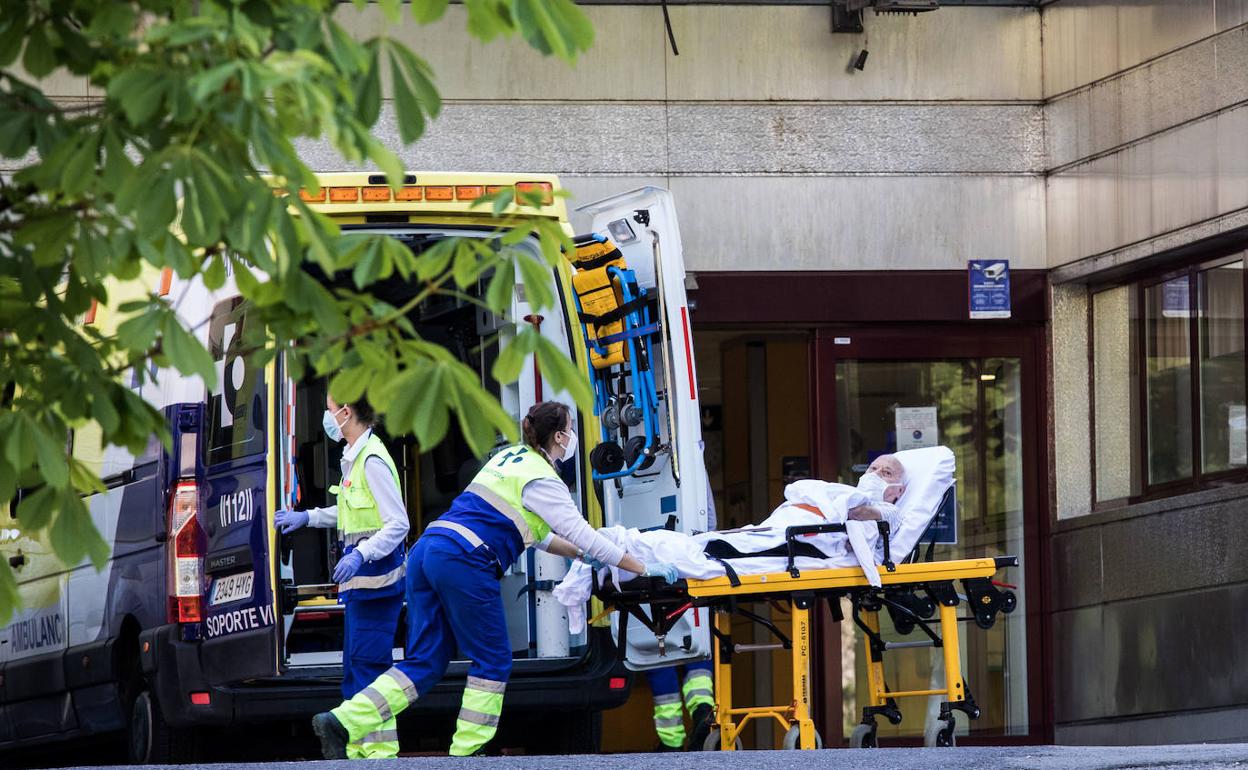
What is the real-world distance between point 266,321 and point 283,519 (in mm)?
4143

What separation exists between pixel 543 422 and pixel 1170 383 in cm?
461

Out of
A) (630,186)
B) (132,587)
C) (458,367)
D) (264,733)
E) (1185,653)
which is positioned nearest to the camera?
(458,367)

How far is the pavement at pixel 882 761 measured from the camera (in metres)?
5.57

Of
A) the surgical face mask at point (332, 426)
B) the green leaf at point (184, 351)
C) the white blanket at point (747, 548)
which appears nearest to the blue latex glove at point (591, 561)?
the white blanket at point (747, 548)

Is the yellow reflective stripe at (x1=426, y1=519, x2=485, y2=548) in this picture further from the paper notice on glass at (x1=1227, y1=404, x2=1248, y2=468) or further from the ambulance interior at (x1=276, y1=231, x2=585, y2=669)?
the paper notice on glass at (x1=1227, y1=404, x2=1248, y2=468)

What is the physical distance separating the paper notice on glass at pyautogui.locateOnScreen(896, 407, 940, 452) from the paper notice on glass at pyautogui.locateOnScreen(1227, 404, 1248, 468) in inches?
66.4

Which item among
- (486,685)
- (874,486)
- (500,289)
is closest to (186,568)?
(486,685)

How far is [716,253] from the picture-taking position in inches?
442

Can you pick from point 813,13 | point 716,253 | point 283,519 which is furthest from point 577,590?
point 813,13

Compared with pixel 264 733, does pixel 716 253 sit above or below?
above

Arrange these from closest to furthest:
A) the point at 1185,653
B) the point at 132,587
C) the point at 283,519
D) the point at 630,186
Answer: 1. the point at 283,519
2. the point at 132,587
3. the point at 1185,653
4. the point at 630,186

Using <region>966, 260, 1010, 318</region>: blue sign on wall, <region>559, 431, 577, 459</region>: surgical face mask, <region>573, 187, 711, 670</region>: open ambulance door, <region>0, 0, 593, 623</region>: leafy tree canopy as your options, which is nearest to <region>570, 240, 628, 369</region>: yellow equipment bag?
<region>573, 187, 711, 670</region>: open ambulance door

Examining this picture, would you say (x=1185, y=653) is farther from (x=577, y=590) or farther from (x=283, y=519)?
(x=283, y=519)

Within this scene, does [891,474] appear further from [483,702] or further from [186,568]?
[186,568]
